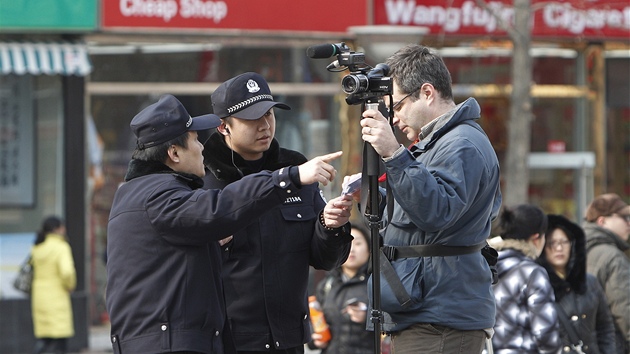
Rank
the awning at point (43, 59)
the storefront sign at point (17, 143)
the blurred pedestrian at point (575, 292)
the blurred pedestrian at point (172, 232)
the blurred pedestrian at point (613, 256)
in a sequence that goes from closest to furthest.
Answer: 1. the blurred pedestrian at point (172, 232)
2. the blurred pedestrian at point (575, 292)
3. the blurred pedestrian at point (613, 256)
4. the awning at point (43, 59)
5. the storefront sign at point (17, 143)

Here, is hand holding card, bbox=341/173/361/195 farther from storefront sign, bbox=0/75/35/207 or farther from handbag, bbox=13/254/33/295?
storefront sign, bbox=0/75/35/207

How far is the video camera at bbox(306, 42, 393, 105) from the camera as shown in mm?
4090

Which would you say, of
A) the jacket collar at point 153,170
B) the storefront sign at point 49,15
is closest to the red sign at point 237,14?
the storefront sign at point 49,15

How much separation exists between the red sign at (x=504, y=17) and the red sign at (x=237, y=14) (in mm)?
517

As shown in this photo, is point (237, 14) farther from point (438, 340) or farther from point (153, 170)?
point (438, 340)

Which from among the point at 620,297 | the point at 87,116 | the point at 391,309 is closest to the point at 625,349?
the point at 620,297

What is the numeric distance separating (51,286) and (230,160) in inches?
288

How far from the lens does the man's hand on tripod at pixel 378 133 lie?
402 cm

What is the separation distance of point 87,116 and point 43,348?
2.81 meters

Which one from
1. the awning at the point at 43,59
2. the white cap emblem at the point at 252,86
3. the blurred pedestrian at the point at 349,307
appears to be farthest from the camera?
the awning at the point at 43,59

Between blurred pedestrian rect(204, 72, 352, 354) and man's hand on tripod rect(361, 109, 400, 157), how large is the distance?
0.66 meters

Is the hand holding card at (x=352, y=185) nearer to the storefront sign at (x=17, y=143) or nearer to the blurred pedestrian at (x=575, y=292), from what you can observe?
the blurred pedestrian at (x=575, y=292)

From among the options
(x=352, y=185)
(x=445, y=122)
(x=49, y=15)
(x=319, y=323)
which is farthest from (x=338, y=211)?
(x=49, y=15)

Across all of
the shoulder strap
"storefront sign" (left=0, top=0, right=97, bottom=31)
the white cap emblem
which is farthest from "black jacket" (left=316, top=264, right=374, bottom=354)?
"storefront sign" (left=0, top=0, right=97, bottom=31)
